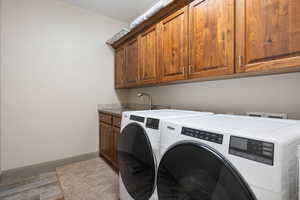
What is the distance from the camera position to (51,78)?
7.50 ft

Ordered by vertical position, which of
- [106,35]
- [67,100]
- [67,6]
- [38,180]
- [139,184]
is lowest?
[38,180]

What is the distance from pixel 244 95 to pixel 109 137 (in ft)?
6.26

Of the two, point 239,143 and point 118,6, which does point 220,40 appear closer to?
point 239,143

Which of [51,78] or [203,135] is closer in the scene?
[203,135]

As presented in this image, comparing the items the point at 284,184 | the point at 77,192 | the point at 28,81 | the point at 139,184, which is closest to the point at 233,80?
the point at 284,184

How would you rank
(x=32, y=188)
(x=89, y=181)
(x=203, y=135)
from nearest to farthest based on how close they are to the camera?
(x=203, y=135) → (x=32, y=188) → (x=89, y=181)

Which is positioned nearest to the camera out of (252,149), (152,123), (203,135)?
(252,149)

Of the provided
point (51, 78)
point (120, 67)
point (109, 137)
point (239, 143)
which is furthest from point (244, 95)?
point (51, 78)

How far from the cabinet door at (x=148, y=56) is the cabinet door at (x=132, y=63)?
0.14 metres

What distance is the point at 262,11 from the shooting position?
37.9 inches

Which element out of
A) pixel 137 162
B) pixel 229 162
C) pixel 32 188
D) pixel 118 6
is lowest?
pixel 32 188

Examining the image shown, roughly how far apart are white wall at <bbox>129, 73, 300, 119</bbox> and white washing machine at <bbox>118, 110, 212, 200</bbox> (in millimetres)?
398

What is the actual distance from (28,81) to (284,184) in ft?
9.14

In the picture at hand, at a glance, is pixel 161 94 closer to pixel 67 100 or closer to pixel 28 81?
pixel 67 100
